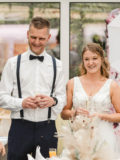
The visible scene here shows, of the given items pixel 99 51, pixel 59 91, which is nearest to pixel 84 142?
pixel 59 91

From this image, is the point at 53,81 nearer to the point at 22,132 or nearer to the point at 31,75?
the point at 31,75

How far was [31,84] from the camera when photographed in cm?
240

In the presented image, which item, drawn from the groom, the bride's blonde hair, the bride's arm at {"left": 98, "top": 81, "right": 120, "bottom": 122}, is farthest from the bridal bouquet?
the bride's blonde hair

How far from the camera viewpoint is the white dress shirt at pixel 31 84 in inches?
93.0

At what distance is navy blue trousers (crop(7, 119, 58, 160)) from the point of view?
2.35m

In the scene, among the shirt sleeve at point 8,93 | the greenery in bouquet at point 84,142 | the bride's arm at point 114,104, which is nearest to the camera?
the greenery in bouquet at point 84,142

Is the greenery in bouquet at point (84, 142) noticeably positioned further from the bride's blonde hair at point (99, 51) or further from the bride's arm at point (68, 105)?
the bride's blonde hair at point (99, 51)

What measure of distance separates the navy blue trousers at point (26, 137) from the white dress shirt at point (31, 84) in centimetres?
5

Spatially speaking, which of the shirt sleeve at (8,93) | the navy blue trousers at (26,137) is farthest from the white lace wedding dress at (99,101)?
the shirt sleeve at (8,93)

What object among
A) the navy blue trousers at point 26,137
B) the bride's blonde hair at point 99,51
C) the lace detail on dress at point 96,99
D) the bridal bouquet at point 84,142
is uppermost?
the bride's blonde hair at point 99,51

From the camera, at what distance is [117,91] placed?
261cm

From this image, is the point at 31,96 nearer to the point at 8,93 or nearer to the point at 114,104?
the point at 8,93

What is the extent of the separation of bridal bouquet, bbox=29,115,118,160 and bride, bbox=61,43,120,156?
798 millimetres

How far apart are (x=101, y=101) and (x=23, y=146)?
74 centimetres
